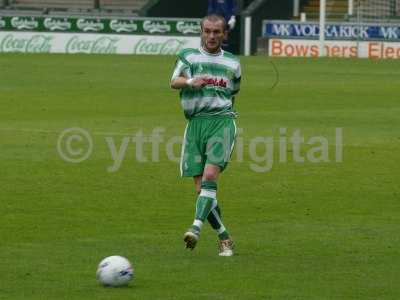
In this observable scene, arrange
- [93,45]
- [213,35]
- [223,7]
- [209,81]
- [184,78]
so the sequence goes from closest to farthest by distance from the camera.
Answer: [213,35], [184,78], [209,81], [93,45], [223,7]

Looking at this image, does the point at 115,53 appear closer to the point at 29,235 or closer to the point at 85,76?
the point at 85,76

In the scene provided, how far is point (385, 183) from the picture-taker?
17.2m

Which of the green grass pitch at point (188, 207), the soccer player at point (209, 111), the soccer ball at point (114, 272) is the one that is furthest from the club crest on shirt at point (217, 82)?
the soccer ball at point (114, 272)

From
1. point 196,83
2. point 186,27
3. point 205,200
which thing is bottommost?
point 205,200

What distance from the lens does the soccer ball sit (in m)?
9.92

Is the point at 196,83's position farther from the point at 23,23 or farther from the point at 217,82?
the point at 23,23

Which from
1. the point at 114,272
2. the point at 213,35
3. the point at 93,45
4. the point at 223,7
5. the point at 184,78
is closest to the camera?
the point at 114,272

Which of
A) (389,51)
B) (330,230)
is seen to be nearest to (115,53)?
(389,51)

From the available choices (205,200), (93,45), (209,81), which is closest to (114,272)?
(205,200)

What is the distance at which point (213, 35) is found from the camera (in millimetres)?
11562

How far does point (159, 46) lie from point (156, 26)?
0.93m

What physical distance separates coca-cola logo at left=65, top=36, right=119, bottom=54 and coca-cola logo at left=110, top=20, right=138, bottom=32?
0.52 meters

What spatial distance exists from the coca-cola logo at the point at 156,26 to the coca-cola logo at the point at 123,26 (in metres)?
0.46

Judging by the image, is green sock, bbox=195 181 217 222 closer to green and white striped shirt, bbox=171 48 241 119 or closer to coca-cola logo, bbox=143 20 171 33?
green and white striped shirt, bbox=171 48 241 119
